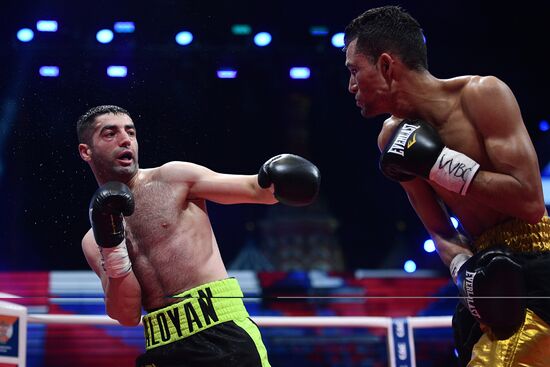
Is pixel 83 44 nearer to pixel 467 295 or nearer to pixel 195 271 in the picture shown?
pixel 195 271

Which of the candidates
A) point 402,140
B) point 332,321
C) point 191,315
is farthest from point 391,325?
point 402,140

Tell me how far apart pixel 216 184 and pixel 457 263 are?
658 millimetres

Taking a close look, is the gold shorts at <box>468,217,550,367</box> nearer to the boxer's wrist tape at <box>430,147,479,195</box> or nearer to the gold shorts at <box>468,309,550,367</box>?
the gold shorts at <box>468,309,550,367</box>

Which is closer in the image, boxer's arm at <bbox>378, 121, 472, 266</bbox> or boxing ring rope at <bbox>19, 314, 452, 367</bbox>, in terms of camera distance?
boxer's arm at <bbox>378, 121, 472, 266</bbox>

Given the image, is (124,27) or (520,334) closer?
(520,334)

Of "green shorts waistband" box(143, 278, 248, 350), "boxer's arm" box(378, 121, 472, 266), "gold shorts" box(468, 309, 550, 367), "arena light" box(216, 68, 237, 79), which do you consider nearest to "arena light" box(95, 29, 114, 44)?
"arena light" box(216, 68, 237, 79)

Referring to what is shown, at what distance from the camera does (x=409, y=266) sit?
138 inches

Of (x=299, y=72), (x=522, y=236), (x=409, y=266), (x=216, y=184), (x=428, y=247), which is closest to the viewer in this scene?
(x=522, y=236)

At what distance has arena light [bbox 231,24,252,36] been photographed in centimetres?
260

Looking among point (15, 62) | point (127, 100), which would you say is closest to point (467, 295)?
point (127, 100)

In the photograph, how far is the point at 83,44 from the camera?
238 cm

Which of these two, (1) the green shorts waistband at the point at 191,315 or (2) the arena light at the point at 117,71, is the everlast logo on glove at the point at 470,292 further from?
(2) the arena light at the point at 117,71

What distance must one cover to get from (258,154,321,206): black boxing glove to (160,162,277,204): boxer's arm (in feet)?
0.29

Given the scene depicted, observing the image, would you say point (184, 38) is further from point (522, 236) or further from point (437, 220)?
point (522, 236)
